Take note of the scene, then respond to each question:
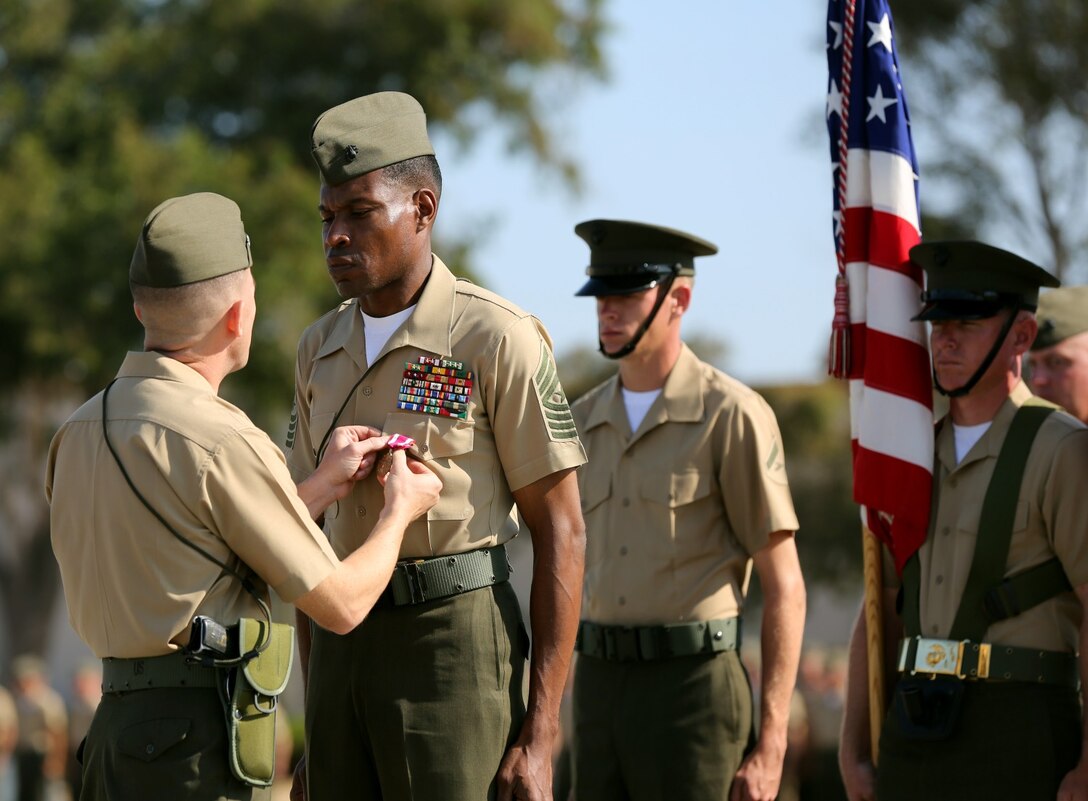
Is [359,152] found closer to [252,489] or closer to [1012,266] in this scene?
[252,489]

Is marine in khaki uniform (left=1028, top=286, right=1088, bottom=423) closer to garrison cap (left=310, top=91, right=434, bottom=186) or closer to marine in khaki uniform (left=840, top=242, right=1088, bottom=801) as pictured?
marine in khaki uniform (left=840, top=242, right=1088, bottom=801)

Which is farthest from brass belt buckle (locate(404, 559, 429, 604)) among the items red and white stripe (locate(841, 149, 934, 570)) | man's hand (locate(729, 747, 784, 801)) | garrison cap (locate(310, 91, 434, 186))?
man's hand (locate(729, 747, 784, 801))

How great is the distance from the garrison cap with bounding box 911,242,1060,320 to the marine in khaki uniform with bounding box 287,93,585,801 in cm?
143

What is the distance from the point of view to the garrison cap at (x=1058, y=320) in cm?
557

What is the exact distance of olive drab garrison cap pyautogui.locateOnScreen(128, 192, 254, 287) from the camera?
148 inches

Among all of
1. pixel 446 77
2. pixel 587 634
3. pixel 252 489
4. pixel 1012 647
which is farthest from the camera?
pixel 446 77

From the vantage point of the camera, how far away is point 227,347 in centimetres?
390

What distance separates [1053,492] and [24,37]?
23034mm

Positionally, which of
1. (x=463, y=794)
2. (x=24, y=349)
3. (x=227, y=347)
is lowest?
(x=463, y=794)

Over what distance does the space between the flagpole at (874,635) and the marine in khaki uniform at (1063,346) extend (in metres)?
0.96

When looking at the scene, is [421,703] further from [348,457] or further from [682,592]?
[682,592]

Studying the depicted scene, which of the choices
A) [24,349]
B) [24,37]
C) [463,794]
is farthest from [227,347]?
[24,37]

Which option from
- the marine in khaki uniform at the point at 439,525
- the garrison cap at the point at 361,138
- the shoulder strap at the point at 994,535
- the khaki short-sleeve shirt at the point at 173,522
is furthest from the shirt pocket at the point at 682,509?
the khaki short-sleeve shirt at the point at 173,522

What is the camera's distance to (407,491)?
12.5 feet
